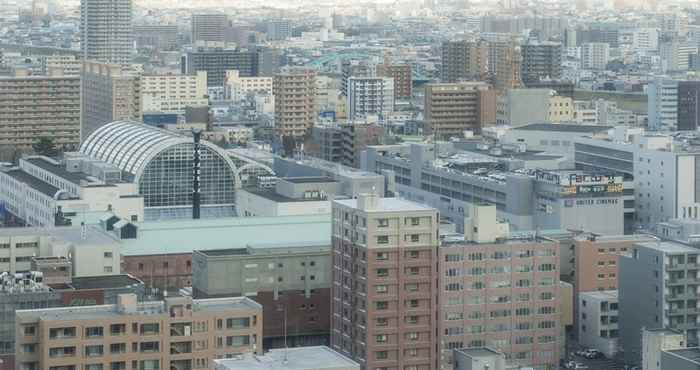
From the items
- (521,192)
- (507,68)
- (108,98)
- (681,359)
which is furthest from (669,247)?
(507,68)

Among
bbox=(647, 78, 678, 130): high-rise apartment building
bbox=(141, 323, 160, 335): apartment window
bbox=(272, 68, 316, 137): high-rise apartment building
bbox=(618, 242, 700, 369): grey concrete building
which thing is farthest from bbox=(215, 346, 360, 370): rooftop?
bbox=(647, 78, 678, 130): high-rise apartment building

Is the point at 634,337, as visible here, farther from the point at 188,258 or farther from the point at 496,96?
the point at 496,96

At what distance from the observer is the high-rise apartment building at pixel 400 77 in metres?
51.7

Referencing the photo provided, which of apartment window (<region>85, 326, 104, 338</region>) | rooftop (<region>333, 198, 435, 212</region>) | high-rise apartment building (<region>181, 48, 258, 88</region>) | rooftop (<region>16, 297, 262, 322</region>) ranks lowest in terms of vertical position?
apartment window (<region>85, 326, 104, 338</region>)

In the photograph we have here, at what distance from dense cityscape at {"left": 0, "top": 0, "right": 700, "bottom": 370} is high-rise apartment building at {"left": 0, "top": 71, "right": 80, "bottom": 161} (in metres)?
0.04

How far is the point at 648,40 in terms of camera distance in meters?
80.4

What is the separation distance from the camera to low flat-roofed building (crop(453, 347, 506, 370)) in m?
15.5

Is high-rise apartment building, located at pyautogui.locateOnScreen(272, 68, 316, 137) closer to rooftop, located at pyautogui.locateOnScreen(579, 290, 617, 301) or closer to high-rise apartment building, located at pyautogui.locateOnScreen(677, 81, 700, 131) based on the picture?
high-rise apartment building, located at pyautogui.locateOnScreen(677, 81, 700, 131)

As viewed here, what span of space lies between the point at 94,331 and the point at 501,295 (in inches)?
196

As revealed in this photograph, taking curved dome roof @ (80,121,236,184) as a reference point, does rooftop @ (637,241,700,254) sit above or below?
below

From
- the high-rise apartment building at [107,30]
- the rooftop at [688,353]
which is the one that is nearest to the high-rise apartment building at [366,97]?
the high-rise apartment building at [107,30]

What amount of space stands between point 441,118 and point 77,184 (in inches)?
588

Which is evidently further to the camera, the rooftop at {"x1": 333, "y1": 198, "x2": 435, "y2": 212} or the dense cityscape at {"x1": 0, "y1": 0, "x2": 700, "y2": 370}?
the rooftop at {"x1": 333, "y1": 198, "x2": 435, "y2": 212}

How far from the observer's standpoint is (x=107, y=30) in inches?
2301
